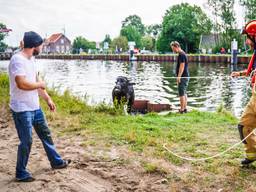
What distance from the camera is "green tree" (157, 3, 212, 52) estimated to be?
7394 centimetres

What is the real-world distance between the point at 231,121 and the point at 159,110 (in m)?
3.78

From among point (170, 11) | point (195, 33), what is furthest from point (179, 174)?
point (170, 11)

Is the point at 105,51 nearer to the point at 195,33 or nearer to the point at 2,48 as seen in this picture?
the point at 195,33

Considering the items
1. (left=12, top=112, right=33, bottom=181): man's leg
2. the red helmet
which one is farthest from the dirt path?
the red helmet

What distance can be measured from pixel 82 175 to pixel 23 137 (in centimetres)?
96

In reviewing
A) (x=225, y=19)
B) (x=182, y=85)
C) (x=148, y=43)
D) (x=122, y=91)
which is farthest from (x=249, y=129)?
(x=148, y=43)

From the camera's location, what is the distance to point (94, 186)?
191 inches

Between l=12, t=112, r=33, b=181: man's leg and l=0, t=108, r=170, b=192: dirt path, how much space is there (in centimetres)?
14

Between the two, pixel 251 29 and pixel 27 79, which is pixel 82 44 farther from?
pixel 27 79

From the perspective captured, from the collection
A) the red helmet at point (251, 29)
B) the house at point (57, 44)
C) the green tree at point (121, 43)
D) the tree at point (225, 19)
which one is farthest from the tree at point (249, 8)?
the house at point (57, 44)

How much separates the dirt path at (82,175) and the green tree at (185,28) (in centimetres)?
6874

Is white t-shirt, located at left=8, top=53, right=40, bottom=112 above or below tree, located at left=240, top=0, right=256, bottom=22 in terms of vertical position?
below

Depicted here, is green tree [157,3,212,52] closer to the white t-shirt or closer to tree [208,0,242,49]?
tree [208,0,242,49]

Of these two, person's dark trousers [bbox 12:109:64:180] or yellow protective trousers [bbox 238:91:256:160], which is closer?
person's dark trousers [bbox 12:109:64:180]
